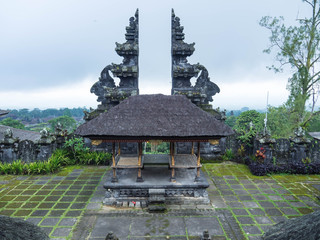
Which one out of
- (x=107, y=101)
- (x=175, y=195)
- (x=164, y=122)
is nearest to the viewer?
(x=164, y=122)

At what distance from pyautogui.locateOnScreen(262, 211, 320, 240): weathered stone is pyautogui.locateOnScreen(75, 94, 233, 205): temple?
4975mm

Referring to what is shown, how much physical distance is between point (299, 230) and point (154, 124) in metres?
6.06

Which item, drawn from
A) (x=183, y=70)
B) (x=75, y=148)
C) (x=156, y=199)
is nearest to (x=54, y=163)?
(x=75, y=148)

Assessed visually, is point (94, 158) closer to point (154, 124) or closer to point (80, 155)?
point (80, 155)

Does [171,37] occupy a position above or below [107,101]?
above

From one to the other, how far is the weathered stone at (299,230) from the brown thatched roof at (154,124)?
4969mm

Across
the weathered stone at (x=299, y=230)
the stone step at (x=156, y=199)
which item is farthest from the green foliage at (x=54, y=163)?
the weathered stone at (x=299, y=230)

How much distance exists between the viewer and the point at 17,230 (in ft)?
11.4

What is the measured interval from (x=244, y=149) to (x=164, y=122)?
7801mm

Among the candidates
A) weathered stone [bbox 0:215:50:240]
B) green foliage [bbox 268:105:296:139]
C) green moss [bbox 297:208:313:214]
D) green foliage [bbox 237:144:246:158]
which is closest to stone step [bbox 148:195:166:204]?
green moss [bbox 297:208:313:214]

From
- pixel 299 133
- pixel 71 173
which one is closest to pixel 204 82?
pixel 299 133

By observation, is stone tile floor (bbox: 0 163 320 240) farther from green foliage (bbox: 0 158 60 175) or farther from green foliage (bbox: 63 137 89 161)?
green foliage (bbox: 63 137 89 161)

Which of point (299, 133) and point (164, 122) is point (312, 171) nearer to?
point (299, 133)

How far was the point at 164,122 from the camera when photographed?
8836 millimetres
